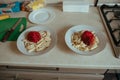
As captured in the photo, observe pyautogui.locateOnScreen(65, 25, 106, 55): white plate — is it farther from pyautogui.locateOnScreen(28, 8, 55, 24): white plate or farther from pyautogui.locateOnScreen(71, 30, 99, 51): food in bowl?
pyautogui.locateOnScreen(28, 8, 55, 24): white plate

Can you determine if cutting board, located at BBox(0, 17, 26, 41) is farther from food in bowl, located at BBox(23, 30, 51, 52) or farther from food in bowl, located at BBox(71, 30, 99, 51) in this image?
food in bowl, located at BBox(71, 30, 99, 51)

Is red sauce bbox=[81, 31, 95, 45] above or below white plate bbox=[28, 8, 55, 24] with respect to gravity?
below

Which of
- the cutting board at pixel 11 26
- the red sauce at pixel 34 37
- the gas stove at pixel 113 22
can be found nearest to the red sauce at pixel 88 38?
the gas stove at pixel 113 22

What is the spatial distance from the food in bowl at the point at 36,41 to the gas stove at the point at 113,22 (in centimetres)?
35

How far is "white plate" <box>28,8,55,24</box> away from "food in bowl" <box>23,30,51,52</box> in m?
0.15

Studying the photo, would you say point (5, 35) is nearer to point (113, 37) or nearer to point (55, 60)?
point (55, 60)

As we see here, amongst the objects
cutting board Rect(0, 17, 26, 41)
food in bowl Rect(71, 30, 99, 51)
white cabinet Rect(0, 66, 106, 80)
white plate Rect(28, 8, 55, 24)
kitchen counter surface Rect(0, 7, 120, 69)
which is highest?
white plate Rect(28, 8, 55, 24)

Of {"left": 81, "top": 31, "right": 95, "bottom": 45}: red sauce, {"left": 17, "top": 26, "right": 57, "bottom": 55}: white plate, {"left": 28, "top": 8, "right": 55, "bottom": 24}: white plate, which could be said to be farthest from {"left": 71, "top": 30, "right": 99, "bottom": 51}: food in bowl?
{"left": 28, "top": 8, "right": 55, "bottom": 24}: white plate

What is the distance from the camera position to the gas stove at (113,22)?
747mm

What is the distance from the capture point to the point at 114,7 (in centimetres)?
97

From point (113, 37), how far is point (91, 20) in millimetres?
198

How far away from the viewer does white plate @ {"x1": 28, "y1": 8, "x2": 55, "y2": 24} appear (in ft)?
3.03

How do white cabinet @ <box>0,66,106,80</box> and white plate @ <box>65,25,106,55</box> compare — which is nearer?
white plate @ <box>65,25,106,55</box>

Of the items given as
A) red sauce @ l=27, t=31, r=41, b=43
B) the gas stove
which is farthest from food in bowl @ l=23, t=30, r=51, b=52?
the gas stove
